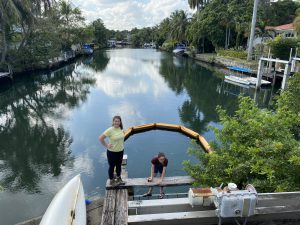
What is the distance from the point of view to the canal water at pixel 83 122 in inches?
378

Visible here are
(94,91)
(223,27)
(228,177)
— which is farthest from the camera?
(223,27)

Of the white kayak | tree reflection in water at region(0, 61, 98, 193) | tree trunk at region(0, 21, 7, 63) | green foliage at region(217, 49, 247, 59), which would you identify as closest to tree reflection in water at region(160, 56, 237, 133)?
green foliage at region(217, 49, 247, 59)

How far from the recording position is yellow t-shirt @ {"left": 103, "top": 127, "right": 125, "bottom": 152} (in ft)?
18.9

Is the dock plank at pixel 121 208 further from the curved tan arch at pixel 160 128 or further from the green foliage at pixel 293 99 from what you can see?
the curved tan arch at pixel 160 128

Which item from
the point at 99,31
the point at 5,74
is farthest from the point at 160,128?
the point at 99,31

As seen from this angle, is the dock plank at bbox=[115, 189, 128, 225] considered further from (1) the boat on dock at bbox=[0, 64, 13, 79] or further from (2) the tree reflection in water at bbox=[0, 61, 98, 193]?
(1) the boat on dock at bbox=[0, 64, 13, 79]

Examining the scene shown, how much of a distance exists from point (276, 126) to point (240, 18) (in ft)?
133

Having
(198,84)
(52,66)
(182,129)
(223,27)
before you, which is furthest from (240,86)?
(52,66)

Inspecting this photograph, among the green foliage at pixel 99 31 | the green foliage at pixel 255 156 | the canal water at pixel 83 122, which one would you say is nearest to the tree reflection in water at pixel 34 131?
the canal water at pixel 83 122

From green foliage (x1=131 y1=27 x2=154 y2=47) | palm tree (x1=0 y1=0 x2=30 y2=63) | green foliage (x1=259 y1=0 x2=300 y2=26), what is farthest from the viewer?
green foliage (x1=131 y1=27 x2=154 y2=47)

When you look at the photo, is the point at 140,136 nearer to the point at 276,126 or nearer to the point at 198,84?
the point at 276,126

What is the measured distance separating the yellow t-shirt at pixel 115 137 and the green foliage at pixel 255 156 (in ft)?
5.27

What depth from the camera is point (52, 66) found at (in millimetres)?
39406

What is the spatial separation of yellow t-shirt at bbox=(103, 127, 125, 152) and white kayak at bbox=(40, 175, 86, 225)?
112 centimetres
